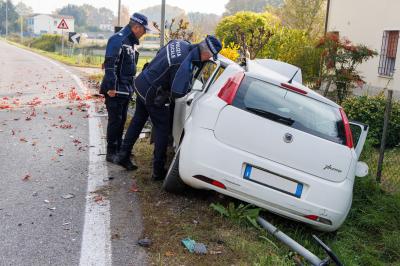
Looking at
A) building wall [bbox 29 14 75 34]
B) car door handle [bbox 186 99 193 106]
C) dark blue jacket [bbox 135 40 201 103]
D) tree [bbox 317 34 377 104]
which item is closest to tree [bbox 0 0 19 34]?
building wall [bbox 29 14 75 34]

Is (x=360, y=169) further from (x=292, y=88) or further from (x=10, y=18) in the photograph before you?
(x=10, y=18)

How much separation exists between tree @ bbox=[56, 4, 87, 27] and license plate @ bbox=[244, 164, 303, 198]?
16375 cm

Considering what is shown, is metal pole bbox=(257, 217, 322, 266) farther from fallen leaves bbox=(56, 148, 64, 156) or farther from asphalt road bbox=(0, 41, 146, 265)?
fallen leaves bbox=(56, 148, 64, 156)

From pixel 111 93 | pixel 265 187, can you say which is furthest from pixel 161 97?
pixel 265 187

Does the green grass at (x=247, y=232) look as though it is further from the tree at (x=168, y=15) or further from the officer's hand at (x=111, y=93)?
the tree at (x=168, y=15)

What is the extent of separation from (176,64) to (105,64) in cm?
128

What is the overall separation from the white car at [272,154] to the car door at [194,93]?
693 mm

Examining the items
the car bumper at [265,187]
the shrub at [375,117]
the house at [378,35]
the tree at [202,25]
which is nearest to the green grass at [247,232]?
the car bumper at [265,187]

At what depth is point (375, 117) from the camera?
907 centimetres

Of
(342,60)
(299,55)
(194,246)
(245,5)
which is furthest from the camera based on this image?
(245,5)

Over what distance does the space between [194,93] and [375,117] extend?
470 cm

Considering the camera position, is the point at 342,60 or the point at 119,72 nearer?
the point at 119,72

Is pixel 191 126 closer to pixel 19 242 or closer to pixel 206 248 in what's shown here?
pixel 206 248

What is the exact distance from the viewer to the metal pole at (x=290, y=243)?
4.15 meters
